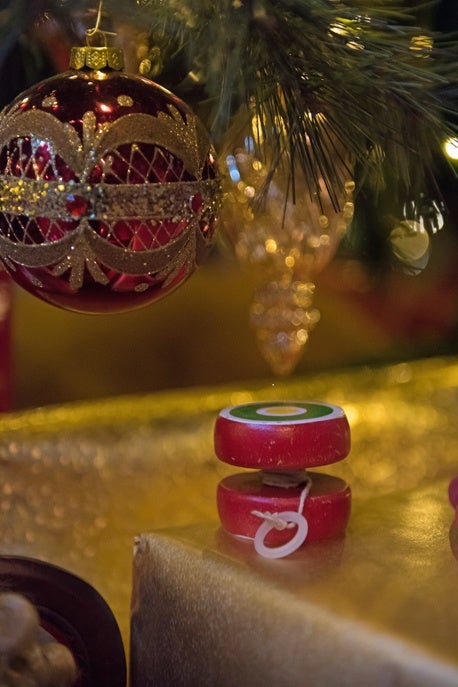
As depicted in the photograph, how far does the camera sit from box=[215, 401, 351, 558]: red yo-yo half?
0.51m

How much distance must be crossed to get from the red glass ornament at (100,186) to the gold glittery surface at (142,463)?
20cm

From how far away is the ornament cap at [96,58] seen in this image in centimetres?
45

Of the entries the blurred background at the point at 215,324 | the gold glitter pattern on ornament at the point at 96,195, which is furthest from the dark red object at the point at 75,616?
the blurred background at the point at 215,324

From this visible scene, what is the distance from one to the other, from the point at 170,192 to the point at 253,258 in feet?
0.82

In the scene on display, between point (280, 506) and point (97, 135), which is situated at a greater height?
point (97, 135)

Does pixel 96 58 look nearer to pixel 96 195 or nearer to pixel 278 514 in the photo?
pixel 96 195

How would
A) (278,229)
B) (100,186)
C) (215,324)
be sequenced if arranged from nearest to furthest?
(100,186) → (278,229) → (215,324)

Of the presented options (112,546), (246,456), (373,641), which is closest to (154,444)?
(112,546)

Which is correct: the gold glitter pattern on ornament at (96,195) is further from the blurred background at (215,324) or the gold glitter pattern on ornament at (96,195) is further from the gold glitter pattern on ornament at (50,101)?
the blurred background at (215,324)

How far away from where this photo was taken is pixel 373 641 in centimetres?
42

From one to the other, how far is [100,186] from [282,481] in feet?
0.66

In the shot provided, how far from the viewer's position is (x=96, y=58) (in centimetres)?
45

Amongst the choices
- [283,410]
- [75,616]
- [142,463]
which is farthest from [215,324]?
[75,616]

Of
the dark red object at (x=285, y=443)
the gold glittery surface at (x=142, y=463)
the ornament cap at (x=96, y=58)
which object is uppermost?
the ornament cap at (x=96, y=58)
